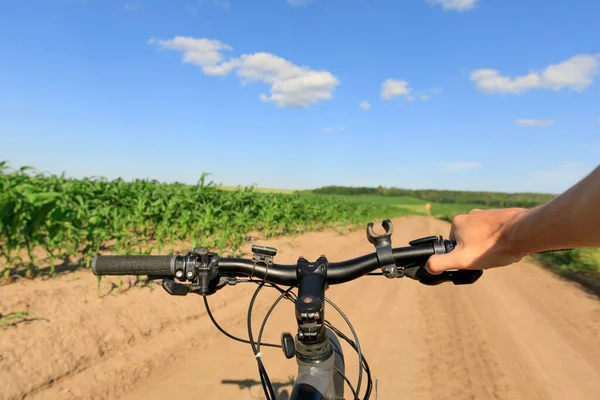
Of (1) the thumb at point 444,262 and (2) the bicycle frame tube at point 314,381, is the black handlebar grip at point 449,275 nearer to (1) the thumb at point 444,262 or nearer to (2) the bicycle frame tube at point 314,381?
(1) the thumb at point 444,262

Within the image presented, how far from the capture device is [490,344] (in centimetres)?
467

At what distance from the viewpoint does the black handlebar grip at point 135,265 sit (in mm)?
1513

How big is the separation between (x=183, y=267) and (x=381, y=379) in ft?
10.1

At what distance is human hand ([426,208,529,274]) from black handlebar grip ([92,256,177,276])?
103 centimetres

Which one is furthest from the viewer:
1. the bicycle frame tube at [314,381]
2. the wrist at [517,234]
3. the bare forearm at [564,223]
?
the bicycle frame tube at [314,381]

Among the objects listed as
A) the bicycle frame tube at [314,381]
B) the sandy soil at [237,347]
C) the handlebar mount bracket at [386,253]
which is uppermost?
the handlebar mount bracket at [386,253]

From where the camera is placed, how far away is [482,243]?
1.26 m

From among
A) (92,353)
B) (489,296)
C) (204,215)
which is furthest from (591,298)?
(92,353)

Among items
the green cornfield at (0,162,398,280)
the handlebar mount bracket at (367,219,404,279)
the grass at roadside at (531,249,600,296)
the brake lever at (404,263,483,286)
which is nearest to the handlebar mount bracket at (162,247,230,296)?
the handlebar mount bracket at (367,219,404,279)

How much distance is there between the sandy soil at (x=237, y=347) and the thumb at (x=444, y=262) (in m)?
2.75

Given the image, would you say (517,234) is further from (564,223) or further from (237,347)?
(237,347)

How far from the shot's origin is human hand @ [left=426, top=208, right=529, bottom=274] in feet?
3.96

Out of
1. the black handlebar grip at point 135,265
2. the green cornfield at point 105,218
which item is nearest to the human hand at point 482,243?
the black handlebar grip at point 135,265

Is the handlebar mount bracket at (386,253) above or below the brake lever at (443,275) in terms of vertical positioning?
above
